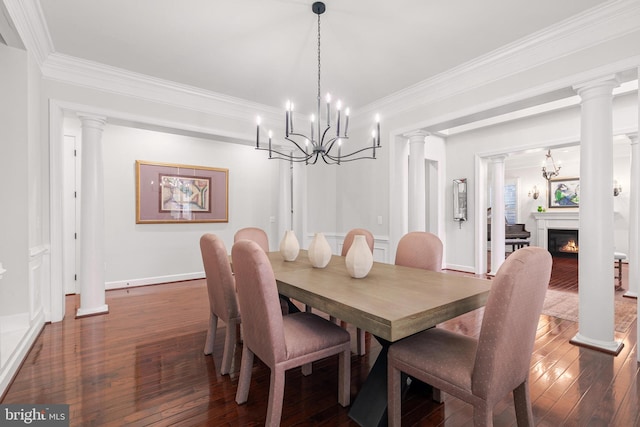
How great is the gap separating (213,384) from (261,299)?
3.09 ft

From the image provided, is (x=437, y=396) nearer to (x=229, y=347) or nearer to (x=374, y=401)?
(x=374, y=401)

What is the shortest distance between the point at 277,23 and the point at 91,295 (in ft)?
10.7

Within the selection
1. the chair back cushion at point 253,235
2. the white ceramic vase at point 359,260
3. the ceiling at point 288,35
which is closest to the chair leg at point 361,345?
the white ceramic vase at point 359,260

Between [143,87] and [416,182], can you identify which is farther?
[416,182]

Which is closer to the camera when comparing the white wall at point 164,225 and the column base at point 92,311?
the column base at point 92,311

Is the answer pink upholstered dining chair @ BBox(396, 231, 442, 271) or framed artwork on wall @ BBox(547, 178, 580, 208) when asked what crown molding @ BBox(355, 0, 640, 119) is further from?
framed artwork on wall @ BBox(547, 178, 580, 208)

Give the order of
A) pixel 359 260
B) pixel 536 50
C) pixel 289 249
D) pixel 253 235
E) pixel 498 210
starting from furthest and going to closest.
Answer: pixel 498 210 < pixel 253 235 < pixel 536 50 < pixel 289 249 < pixel 359 260

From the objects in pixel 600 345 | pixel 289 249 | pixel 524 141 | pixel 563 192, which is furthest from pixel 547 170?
pixel 289 249

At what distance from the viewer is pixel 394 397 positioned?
4.81 ft

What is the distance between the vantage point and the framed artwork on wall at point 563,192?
291 inches

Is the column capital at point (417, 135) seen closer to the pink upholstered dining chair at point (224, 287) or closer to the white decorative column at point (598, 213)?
the white decorative column at point (598, 213)

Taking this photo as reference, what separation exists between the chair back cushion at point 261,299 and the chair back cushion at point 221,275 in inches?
19.2

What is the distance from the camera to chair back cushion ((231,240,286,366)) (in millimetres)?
1456

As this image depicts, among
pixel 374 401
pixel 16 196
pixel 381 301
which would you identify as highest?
pixel 16 196
